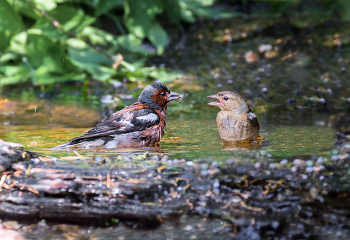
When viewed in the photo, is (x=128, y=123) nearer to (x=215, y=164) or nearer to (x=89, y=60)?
(x=215, y=164)

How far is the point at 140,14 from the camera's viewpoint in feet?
26.6

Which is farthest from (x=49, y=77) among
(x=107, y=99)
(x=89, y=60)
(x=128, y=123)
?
(x=128, y=123)

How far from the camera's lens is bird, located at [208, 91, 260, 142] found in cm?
407

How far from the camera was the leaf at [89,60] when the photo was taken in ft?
22.3

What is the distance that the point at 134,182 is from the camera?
3090 mm

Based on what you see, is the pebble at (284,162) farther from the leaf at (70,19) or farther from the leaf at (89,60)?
the leaf at (70,19)

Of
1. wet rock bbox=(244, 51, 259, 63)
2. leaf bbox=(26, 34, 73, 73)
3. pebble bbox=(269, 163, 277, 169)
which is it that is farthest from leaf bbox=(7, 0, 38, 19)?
pebble bbox=(269, 163, 277, 169)

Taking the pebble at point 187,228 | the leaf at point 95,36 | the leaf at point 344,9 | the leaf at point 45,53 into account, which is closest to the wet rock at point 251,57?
the leaf at point 95,36

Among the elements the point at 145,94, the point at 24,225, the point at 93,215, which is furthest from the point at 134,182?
the point at 145,94

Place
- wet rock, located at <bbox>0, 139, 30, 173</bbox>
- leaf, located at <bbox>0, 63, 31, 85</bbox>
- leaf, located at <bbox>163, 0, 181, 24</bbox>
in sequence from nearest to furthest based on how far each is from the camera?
1. wet rock, located at <bbox>0, 139, 30, 173</bbox>
2. leaf, located at <bbox>0, 63, 31, 85</bbox>
3. leaf, located at <bbox>163, 0, 181, 24</bbox>

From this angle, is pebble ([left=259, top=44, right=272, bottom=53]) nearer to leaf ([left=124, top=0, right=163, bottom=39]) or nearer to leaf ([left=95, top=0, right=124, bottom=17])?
leaf ([left=124, top=0, right=163, bottom=39])

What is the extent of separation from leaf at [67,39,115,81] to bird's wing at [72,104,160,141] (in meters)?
2.68

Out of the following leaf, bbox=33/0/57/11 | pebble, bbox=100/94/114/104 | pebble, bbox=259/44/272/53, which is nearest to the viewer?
pebble, bbox=100/94/114/104

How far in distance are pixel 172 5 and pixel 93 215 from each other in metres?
6.82
